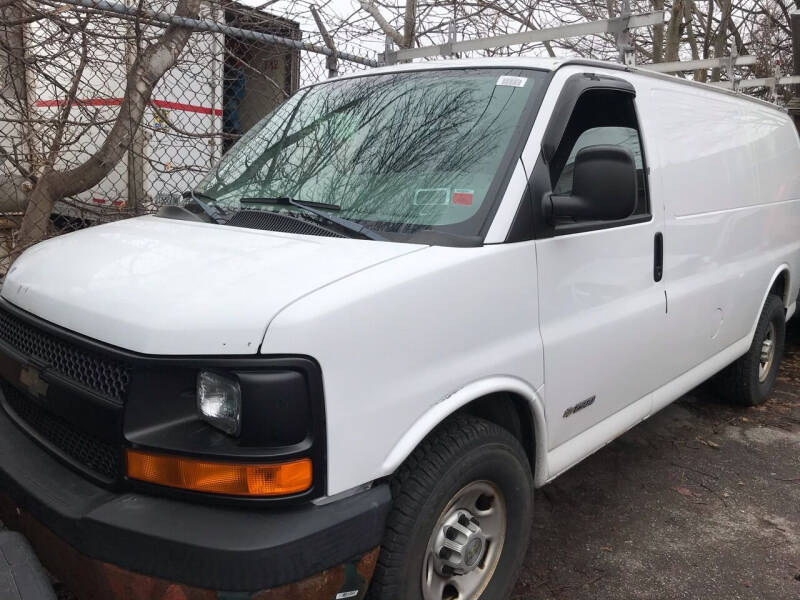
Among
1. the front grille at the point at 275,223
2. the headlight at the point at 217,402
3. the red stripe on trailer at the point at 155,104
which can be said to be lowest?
the headlight at the point at 217,402

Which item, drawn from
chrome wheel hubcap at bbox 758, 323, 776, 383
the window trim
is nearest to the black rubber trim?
the window trim

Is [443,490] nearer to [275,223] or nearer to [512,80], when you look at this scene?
[275,223]

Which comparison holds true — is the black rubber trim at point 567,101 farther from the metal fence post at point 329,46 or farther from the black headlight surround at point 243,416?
the metal fence post at point 329,46

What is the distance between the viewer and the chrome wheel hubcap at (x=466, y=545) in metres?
2.29

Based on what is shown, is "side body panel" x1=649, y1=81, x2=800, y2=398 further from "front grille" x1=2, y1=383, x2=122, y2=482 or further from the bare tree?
the bare tree

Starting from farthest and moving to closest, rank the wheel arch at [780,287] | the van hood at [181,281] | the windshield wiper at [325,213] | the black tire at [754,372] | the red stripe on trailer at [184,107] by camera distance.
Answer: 1. the red stripe on trailer at [184,107]
2. the black tire at [754,372]
3. the wheel arch at [780,287]
4. the windshield wiper at [325,213]
5. the van hood at [181,281]

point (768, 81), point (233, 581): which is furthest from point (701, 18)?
point (233, 581)

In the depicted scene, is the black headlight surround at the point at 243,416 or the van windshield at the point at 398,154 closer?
the black headlight surround at the point at 243,416

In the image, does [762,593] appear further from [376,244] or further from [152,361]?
Answer: [152,361]

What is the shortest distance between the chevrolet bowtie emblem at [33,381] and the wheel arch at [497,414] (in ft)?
3.70

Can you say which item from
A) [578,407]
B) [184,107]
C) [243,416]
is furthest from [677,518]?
[184,107]

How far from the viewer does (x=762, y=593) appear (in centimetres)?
298

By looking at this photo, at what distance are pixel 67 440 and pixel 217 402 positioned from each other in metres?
0.68

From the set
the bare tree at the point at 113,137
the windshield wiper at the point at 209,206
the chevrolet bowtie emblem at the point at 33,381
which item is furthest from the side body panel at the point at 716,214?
the bare tree at the point at 113,137
